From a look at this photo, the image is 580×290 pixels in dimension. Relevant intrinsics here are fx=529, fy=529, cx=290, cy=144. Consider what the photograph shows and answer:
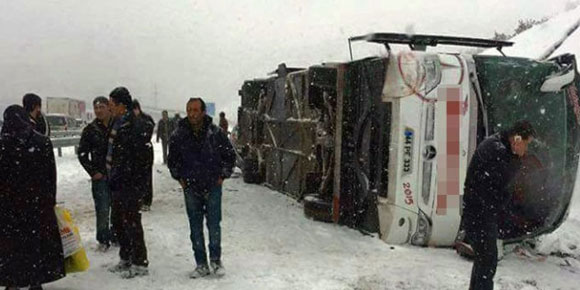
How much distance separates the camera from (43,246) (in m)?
4.58

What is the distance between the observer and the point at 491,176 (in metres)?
4.28

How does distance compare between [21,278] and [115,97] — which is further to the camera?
[115,97]

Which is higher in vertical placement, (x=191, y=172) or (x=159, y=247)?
(x=191, y=172)

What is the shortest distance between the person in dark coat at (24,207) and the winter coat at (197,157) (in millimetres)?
1212

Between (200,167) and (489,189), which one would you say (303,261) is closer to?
(200,167)

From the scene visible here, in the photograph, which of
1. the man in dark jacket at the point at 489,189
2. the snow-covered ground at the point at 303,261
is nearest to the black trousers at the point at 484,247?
the man in dark jacket at the point at 489,189

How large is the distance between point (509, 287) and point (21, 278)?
4.54m

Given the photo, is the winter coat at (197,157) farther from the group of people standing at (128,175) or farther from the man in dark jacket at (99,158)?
the man in dark jacket at (99,158)

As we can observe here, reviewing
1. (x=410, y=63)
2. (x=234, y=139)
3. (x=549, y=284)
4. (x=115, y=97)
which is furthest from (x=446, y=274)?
(x=234, y=139)

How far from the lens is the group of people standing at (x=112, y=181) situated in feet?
14.8

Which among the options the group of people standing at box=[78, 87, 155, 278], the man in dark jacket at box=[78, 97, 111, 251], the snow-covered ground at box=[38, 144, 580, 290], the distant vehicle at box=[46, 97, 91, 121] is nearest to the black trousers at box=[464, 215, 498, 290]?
the snow-covered ground at box=[38, 144, 580, 290]

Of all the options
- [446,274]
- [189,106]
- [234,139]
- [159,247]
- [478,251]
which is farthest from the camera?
[234,139]

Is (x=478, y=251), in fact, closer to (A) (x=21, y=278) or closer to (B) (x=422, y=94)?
(B) (x=422, y=94)

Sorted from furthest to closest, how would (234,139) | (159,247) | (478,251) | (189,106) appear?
(234,139)
(159,247)
(189,106)
(478,251)
